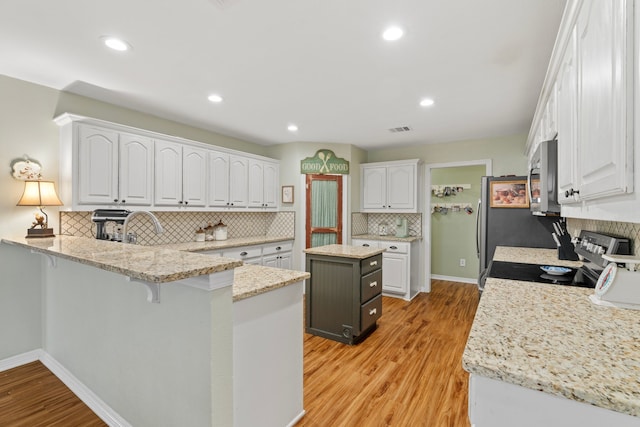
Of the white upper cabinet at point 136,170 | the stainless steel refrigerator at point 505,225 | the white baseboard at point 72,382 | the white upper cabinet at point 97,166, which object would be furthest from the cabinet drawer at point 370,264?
the white upper cabinet at point 97,166

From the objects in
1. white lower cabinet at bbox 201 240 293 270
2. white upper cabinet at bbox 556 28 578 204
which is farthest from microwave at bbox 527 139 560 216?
white lower cabinet at bbox 201 240 293 270

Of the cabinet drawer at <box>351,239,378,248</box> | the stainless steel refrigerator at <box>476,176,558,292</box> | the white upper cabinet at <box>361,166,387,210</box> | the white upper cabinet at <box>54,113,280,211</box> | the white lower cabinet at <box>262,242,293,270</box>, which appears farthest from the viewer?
the white upper cabinet at <box>361,166,387,210</box>

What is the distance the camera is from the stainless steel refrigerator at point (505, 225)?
3.15 meters

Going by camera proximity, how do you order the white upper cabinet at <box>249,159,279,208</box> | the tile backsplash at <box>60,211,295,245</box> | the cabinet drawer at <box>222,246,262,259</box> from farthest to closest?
the white upper cabinet at <box>249,159,279,208</box> → the cabinet drawer at <box>222,246,262,259</box> → the tile backsplash at <box>60,211,295,245</box>

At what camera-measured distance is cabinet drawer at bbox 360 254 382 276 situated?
300cm

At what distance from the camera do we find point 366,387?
2.23 m

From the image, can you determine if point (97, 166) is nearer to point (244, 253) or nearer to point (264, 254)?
point (244, 253)

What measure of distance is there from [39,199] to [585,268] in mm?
4130

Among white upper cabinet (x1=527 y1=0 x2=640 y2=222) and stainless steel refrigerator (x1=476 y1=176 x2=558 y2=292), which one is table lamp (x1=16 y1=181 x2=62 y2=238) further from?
stainless steel refrigerator (x1=476 y1=176 x2=558 y2=292)

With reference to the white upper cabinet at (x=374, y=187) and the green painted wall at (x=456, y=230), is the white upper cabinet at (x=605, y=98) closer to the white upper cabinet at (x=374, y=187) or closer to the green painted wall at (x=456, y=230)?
the white upper cabinet at (x=374, y=187)

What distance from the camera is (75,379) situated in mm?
2205

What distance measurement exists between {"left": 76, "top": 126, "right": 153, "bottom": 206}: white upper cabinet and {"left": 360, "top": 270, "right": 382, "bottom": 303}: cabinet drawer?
2.47 meters

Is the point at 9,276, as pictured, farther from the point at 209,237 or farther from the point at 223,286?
the point at 223,286

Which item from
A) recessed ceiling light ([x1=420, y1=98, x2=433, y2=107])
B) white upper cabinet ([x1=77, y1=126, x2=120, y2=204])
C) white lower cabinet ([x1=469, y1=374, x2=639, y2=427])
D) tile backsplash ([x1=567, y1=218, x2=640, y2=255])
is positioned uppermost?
recessed ceiling light ([x1=420, y1=98, x2=433, y2=107])
